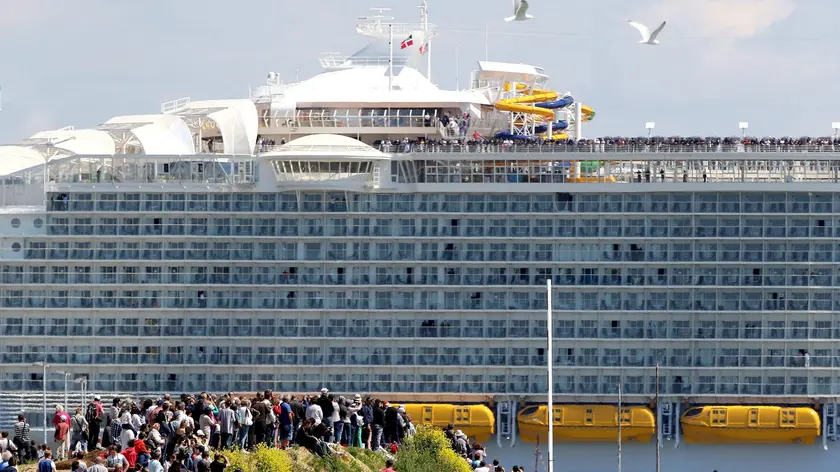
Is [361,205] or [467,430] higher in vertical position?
[361,205]

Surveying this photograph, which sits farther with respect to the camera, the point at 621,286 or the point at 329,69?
the point at 329,69

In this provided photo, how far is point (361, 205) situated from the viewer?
295ft

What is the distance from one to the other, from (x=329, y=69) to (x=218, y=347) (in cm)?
1517

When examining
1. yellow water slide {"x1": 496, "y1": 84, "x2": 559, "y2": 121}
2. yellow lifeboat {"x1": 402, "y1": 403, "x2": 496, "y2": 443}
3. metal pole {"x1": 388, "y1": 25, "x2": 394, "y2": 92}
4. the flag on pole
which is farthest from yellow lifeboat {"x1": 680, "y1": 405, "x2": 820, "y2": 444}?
the flag on pole

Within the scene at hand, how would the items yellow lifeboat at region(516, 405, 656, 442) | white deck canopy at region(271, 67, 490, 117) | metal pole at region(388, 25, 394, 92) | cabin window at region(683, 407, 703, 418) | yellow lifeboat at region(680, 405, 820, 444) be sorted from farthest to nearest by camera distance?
1. metal pole at region(388, 25, 394, 92)
2. white deck canopy at region(271, 67, 490, 117)
3. cabin window at region(683, 407, 703, 418)
4. yellow lifeboat at region(680, 405, 820, 444)
5. yellow lifeboat at region(516, 405, 656, 442)

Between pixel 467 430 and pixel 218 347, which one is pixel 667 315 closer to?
pixel 467 430

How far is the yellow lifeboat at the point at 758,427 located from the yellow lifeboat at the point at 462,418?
769 centimetres

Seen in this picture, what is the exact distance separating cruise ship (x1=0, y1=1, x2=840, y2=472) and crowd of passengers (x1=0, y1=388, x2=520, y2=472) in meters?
21.1

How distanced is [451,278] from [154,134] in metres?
13.1

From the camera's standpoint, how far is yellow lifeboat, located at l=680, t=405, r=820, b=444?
286 ft

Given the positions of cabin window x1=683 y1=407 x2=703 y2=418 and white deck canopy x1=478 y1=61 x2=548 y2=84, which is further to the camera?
white deck canopy x1=478 y1=61 x2=548 y2=84

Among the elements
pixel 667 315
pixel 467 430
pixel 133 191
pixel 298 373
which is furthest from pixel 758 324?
pixel 133 191

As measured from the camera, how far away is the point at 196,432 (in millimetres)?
56344

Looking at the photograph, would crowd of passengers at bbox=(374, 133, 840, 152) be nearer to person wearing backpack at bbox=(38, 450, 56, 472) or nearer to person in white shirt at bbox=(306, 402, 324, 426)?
person in white shirt at bbox=(306, 402, 324, 426)
